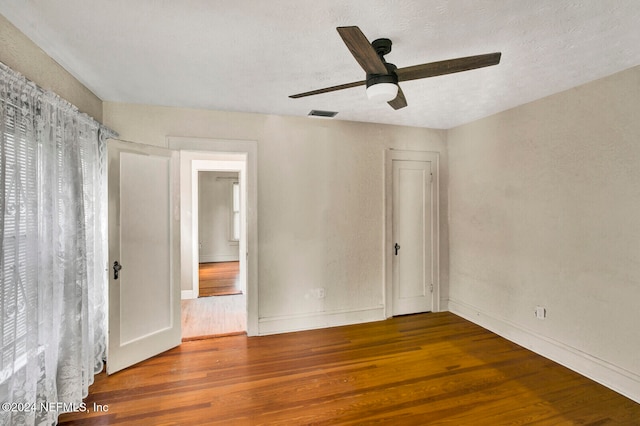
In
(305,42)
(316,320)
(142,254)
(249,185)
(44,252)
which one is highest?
(305,42)

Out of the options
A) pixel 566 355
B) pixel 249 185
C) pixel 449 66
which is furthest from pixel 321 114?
pixel 566 355

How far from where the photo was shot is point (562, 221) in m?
2.85

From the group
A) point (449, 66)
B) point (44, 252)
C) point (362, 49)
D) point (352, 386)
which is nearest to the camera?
point (362, 49)

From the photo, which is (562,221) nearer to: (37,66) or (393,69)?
(393,69)

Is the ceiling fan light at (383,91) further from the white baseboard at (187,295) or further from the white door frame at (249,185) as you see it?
the white baseboard at (187,295)

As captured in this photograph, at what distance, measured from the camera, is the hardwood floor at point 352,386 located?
2.14 m

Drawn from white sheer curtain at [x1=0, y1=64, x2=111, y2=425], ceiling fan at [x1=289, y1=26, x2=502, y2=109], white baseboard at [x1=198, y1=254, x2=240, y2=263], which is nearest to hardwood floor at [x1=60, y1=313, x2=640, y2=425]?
white sheer curtain at [x1=0, y1=64, x2=111, y2=425]

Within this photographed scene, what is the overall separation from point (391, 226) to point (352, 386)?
2.06 meters

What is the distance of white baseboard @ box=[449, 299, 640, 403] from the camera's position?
2391 mm

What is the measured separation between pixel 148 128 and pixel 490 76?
3.30 meters

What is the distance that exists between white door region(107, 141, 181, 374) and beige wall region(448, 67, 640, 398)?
357cm

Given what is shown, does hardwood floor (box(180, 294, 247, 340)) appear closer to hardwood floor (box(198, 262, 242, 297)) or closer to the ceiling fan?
hardwood floor (box(198, 262, 242, 297))

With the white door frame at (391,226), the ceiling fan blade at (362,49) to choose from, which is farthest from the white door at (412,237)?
the ceiling fan blade at (362,49)

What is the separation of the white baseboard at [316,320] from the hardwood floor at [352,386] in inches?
7.5
